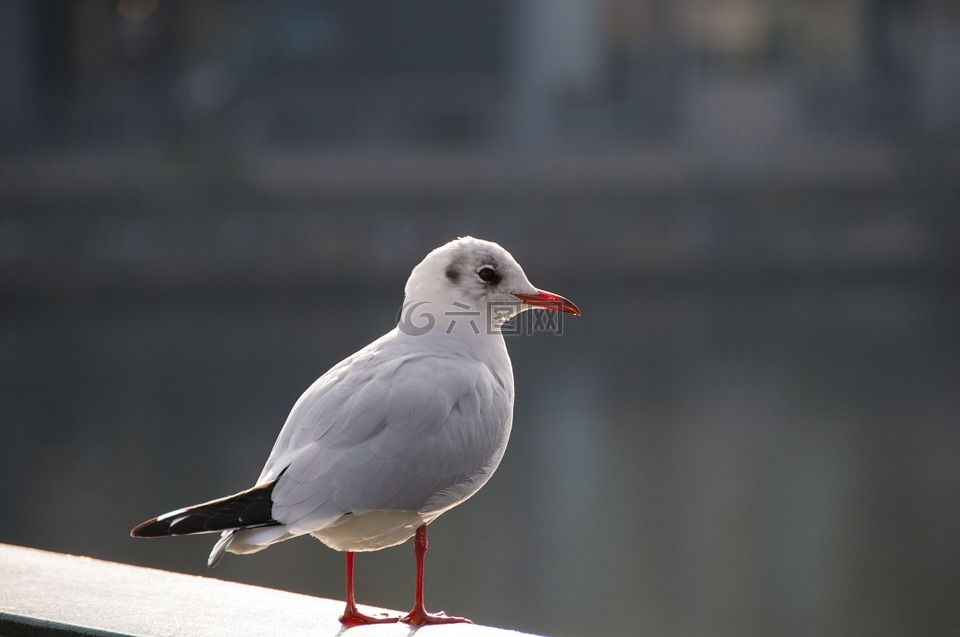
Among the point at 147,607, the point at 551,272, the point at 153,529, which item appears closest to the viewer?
the point at 153,529

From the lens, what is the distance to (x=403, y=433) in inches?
84.0

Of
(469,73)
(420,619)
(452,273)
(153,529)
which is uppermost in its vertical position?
(469,73)

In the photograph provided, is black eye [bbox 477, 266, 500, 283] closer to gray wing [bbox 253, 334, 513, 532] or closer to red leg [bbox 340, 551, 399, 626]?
gray wing [bbox 253, 334, 513, 532]

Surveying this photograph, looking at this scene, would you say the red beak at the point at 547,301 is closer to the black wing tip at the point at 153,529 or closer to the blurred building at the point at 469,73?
the black wing tip at the point at 153,529

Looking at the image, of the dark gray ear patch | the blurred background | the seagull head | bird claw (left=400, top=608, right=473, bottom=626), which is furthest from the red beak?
the blurred background

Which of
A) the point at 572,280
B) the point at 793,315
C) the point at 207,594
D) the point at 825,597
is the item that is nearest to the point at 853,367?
the point at 793,315

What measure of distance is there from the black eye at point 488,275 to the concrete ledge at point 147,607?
66 cm

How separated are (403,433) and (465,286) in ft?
1.22

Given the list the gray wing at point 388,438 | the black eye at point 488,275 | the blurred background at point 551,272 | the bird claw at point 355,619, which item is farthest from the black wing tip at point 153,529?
the blurred background at point 551,272

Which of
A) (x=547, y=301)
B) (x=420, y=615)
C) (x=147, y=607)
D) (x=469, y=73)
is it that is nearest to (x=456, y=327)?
(x=547, y=301)

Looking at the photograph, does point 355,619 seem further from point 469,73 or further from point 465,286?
point 469,73

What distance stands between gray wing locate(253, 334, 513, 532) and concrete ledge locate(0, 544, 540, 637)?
0.68ft

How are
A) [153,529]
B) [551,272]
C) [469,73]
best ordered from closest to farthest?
[153,529] < [551,272] < [469,73]

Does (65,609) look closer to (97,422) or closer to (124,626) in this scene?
(124,626)
